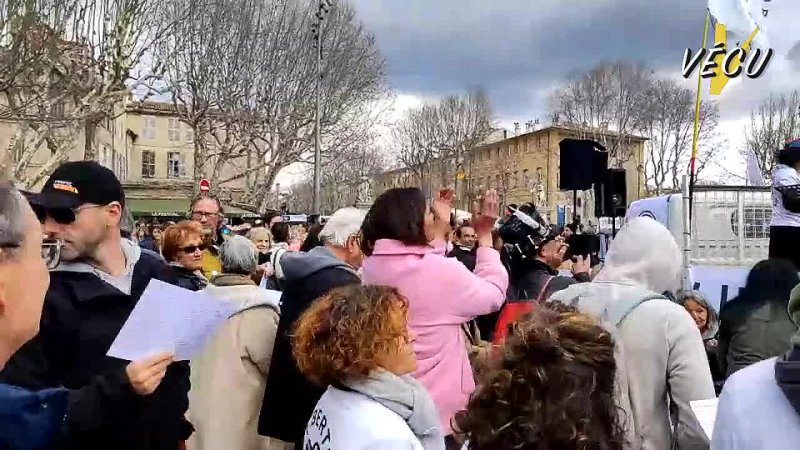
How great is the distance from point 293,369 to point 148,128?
66.3 m

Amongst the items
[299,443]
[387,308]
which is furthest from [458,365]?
[387,308]

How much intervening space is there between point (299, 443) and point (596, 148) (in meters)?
5.47

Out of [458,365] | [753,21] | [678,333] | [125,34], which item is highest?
[125,34]

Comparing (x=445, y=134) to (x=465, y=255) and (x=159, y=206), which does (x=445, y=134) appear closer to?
(x=159, y=206)

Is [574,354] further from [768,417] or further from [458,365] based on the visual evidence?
[458,365]

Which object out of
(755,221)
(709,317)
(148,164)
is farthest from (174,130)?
(709,317)

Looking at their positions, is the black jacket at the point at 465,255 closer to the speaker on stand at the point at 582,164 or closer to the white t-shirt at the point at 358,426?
the speaker on stand at the point at 582,164

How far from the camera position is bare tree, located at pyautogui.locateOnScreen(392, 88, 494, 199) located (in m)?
50.5

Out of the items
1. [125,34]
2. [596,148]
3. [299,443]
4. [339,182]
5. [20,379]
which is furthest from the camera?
[339,182]

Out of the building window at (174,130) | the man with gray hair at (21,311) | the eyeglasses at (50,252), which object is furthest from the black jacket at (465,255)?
the building window at (174,130)

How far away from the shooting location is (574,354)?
1.87m

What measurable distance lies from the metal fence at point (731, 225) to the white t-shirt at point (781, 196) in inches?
137

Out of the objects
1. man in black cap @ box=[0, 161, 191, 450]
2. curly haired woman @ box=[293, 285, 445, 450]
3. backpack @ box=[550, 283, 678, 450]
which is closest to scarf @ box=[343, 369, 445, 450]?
Answer: curly haired woman @ box=[293, 285, 445, 450]

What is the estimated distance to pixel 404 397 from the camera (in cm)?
238
